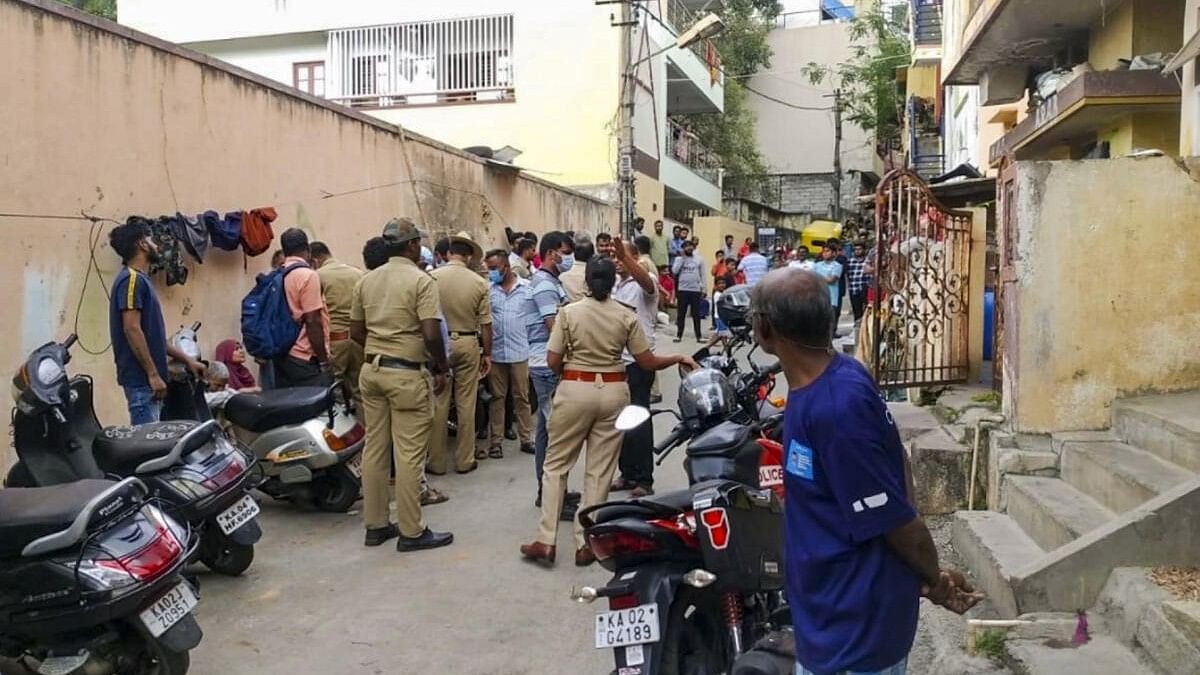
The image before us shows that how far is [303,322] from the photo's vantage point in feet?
25.0

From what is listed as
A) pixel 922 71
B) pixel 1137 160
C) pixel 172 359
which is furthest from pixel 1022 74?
pixel 922 71

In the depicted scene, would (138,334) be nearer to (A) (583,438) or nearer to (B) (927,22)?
(A) (583,438)

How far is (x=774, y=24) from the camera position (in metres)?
38.9

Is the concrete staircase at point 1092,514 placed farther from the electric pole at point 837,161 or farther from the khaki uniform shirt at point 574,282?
the electric pole at point 837,161

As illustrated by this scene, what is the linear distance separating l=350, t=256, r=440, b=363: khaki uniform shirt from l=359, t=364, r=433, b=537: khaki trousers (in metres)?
0.13

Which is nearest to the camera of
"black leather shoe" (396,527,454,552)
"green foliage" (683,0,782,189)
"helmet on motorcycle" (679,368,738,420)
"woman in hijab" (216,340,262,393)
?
"helmet on motorcycle" (679,368,738,420)

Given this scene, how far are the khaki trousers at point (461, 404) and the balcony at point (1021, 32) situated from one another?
552cm

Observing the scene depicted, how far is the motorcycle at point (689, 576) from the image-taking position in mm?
3367

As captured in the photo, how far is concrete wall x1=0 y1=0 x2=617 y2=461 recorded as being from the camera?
662cm

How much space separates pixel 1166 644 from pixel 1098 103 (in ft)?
18.4

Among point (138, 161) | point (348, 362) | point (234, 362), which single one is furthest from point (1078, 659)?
point (138, 161)

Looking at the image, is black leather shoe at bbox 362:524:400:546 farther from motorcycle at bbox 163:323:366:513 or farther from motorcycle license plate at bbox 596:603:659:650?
motorcycle license plate at bbox 596:603:659:650

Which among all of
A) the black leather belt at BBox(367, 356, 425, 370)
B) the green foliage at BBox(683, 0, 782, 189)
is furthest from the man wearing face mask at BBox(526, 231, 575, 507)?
the green foliage at BBox(683, 0, 782, 189)

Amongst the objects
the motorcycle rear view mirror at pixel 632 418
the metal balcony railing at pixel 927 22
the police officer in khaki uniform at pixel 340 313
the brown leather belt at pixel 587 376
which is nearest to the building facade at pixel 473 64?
the metal balcony railing at pixel 927 22
